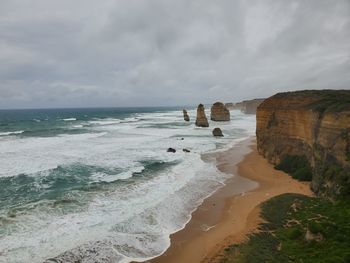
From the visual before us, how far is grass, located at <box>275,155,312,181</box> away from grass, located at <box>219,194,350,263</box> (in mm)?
6597

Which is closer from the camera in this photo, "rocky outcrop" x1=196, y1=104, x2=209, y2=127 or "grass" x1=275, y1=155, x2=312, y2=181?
"grass" x1=275, y1=155, x2=312, y2=181

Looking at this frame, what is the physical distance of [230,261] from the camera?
1327 cm

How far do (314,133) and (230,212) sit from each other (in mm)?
9282

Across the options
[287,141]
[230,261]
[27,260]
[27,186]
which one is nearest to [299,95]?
[287,141]

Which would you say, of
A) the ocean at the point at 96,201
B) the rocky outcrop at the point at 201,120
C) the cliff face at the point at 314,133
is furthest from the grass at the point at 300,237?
the rocky outcrop at the point at 201,120

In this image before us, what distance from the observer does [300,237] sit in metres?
14.2

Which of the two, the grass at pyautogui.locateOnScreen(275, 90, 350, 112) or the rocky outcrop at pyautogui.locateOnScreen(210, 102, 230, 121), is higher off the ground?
the grass at pyautogui.locateOnScreen(275, 90, 350, 112)

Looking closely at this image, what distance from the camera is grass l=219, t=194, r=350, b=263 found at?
1252 centimetres

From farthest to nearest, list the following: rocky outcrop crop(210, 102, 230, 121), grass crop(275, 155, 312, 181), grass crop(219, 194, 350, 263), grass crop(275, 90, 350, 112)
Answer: rocky outcrop crop(210, 102, 230, 121) → grass crop(275, 155, 312, 181) → grass crop(275, 90, 350, 112) → grass crop(219, 194, 350, 263)

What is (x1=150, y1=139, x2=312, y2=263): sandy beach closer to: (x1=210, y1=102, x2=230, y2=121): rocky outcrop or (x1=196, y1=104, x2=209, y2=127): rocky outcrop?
(x1=196, y1=104, x2=209, y2=127): rocky outcrop

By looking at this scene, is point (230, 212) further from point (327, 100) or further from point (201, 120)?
point (201, 120)

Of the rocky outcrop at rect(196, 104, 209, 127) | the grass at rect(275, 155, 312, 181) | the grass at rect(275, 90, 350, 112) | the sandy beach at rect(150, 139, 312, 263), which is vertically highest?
the grass at rect(275, 90, 350, 112)

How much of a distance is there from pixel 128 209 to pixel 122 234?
3.19 m

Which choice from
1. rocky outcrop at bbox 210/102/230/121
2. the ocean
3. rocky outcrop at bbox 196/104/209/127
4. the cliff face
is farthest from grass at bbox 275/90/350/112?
rocky outcrop at bbox 210/102/230/121
